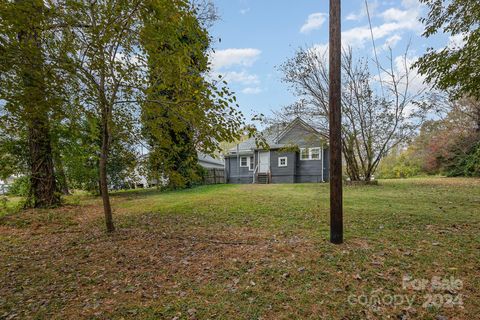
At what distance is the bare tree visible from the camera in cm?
1324

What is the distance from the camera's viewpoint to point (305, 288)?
3.08 m

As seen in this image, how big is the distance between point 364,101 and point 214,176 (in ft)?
42.8

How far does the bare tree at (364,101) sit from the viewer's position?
43.4 feet

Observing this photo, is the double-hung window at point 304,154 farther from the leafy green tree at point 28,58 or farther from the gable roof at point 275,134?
the leafy green tree at point 28,58

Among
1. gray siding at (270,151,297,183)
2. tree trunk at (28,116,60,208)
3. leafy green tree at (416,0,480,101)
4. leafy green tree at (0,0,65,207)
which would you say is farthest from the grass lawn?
gray siding at (270,151,297,183)

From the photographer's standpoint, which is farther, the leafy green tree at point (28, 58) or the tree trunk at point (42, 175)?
the tree trunk at point (42, 175)

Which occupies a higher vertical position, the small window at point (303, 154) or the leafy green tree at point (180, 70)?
the leafy green tree at point (180, 70)

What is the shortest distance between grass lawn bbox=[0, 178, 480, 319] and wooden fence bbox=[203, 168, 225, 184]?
13145 millimetres

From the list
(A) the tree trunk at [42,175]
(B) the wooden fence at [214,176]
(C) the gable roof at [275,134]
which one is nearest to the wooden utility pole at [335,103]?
(C) the gable roof at [275,134]

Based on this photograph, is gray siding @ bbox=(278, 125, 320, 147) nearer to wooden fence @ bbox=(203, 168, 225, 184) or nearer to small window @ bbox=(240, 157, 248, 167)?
small window @ bbox=(240, 157, 248, 167)

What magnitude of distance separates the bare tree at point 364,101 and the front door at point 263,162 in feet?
23.0

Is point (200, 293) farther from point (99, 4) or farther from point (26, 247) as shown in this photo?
point (99, 4)

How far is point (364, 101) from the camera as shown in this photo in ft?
45.7

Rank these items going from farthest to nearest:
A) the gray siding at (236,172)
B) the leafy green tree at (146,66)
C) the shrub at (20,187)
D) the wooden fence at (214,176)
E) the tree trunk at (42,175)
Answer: the gray siding at (236,172) < the wooden fence at (214,176) < the shrub at (20,187) < the tree trunk at (42,175) < the leafy green tree at (146,66)
